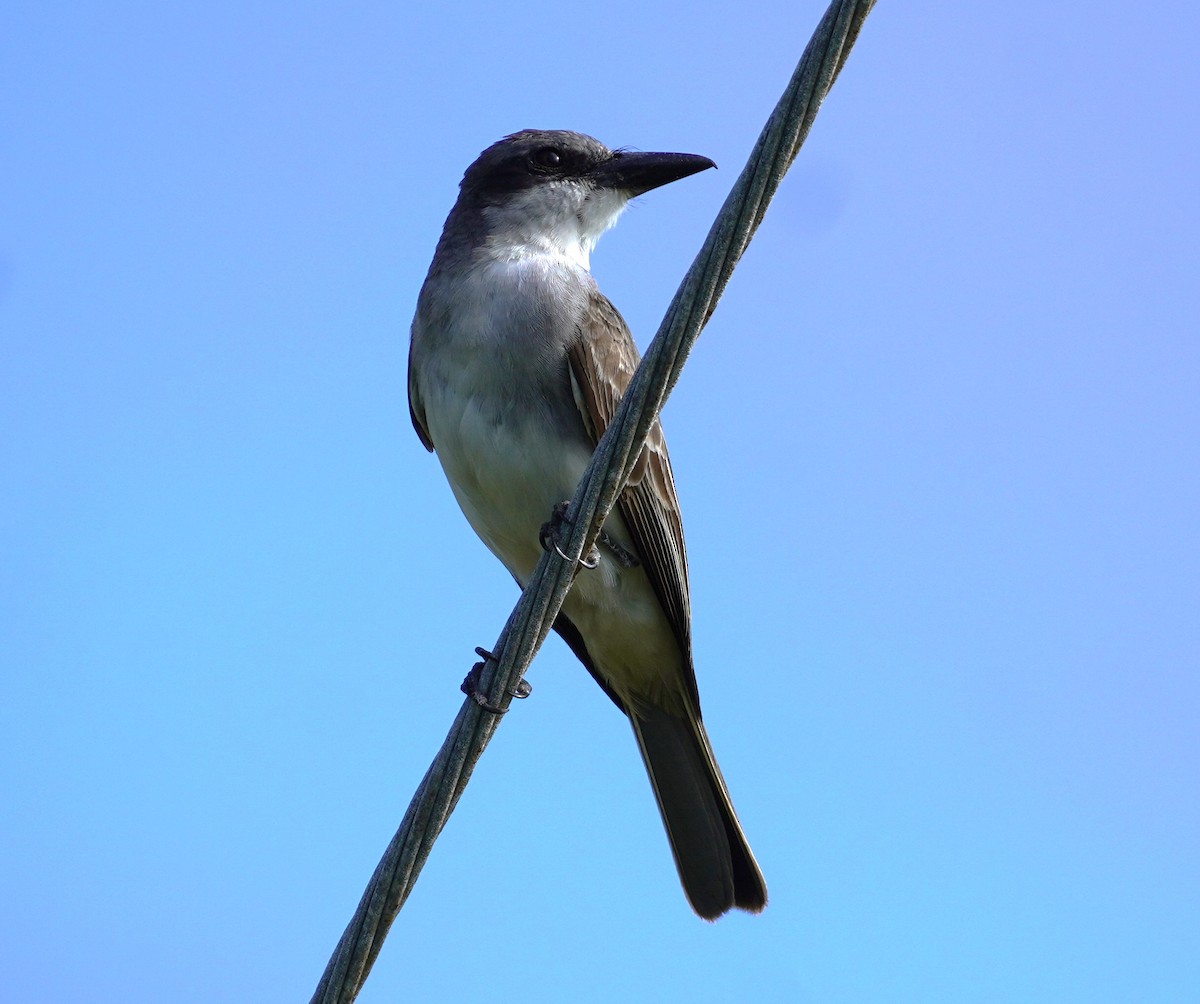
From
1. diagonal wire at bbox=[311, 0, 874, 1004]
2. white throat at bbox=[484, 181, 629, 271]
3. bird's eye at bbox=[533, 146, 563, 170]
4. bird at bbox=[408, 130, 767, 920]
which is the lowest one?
diagonal wire at bbox=[311, 0, 874, 1004]

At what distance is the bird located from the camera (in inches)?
204

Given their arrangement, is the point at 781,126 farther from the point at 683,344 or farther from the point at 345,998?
the point at 345,998

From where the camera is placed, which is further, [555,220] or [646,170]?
[646,170]

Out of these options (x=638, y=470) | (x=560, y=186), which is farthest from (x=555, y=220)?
(x=638, y=470)

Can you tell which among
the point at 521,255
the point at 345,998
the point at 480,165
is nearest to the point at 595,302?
the point at 521,255

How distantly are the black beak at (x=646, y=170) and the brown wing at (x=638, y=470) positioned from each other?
2.55ft

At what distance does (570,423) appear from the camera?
17.0 ft

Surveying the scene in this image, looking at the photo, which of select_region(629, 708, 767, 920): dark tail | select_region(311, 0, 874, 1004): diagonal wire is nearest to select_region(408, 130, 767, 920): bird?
select_region(629, 708, 767, 920): dark tail

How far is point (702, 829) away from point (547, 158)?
3056 millimetres

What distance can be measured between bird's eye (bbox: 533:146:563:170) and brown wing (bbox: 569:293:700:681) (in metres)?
0.92

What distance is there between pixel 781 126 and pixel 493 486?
2.54m

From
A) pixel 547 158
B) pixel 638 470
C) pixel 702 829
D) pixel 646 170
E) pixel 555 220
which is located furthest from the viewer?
pixel 547 158

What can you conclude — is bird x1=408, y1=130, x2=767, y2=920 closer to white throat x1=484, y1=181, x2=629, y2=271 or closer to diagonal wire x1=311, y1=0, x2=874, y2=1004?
white throat x1=484, y1=181, x2=629, y2=271

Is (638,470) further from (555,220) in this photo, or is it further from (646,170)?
(646,170)
